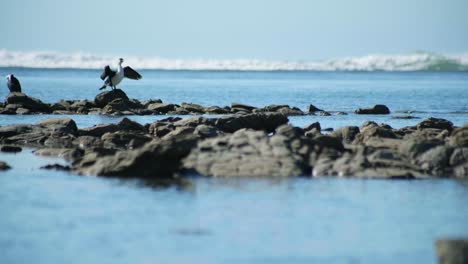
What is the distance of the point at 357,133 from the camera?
92.6 feet

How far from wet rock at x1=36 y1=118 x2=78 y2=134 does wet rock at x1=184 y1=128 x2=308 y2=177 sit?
24.9ft

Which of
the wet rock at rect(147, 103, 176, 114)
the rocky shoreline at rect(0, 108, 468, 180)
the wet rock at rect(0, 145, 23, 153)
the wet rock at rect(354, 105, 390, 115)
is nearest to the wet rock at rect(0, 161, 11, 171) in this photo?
the rocky shoreline at rect(0, 108, 468, 180)

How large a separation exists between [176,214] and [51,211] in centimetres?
224

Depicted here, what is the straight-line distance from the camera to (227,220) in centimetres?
1752

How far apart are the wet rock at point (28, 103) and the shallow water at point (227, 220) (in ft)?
60.4

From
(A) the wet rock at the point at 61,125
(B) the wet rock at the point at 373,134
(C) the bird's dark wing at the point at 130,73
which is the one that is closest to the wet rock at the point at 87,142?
(A) the wet rock at the point at 61,125

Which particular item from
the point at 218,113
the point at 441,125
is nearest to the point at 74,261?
the point at 441,125

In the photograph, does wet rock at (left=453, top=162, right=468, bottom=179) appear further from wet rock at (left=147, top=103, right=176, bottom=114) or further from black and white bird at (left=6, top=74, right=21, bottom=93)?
black and white bird at (left=6, top=74, right=21, bottom=93)

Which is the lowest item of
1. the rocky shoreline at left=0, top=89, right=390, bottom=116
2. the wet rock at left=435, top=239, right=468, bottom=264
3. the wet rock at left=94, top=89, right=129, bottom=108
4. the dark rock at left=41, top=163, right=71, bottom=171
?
the rocky shoreline at left=0, top=89, right=390, bottom=116

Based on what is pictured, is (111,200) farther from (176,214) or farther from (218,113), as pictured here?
(218,113)

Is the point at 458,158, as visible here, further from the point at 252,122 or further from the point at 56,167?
the point at 56,167

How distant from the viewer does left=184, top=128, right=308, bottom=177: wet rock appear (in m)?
21.8

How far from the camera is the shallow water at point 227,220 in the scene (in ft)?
50.3

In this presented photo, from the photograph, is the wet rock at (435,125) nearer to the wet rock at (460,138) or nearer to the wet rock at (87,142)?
the wet rock at (460,138)
